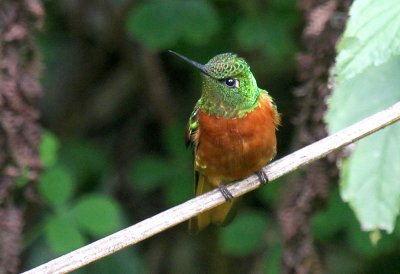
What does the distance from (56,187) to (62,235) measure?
299mm

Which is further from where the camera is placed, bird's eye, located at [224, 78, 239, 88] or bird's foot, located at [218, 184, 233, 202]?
bird's eye, located at [224, 78, 239, 88]

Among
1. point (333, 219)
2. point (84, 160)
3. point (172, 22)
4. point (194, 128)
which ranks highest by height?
point (194, 128)

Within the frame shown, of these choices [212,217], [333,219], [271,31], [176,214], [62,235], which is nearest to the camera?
[176,214]

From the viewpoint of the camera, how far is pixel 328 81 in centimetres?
265

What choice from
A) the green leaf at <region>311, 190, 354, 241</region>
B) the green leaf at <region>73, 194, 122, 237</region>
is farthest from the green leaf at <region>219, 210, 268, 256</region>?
the green leaf at <region>73, 194, 122, 237</region>

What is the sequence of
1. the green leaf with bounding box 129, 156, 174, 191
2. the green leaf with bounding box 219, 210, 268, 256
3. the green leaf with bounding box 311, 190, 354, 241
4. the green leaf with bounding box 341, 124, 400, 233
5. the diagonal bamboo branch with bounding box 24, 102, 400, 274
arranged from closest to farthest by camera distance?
1. the diagonal bamboo branch with bounding box 24, 102, 400, 274
2. the green leaf with bounding box 341, 124, 400, 233
3. the green leaf with bounding box 311, 190, 354, 241
4. the green leaf with bounding box 219, 210, 268, 256
5. the green leaf with bounding box 129, 156, 174, 191

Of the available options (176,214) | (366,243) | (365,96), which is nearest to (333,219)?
(366,243)

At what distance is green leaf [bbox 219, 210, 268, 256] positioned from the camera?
4.10 m

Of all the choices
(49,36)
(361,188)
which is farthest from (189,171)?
(361,188)

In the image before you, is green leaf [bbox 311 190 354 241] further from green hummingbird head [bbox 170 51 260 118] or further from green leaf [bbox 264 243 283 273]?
green hummingbird head [bbox 170 51 260 118]

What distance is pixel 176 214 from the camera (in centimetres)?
218

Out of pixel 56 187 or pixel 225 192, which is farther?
pixel 56 187

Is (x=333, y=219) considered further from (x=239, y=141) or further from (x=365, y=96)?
(x=365, y=96)

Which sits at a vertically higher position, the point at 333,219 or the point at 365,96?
the point at 365,96
